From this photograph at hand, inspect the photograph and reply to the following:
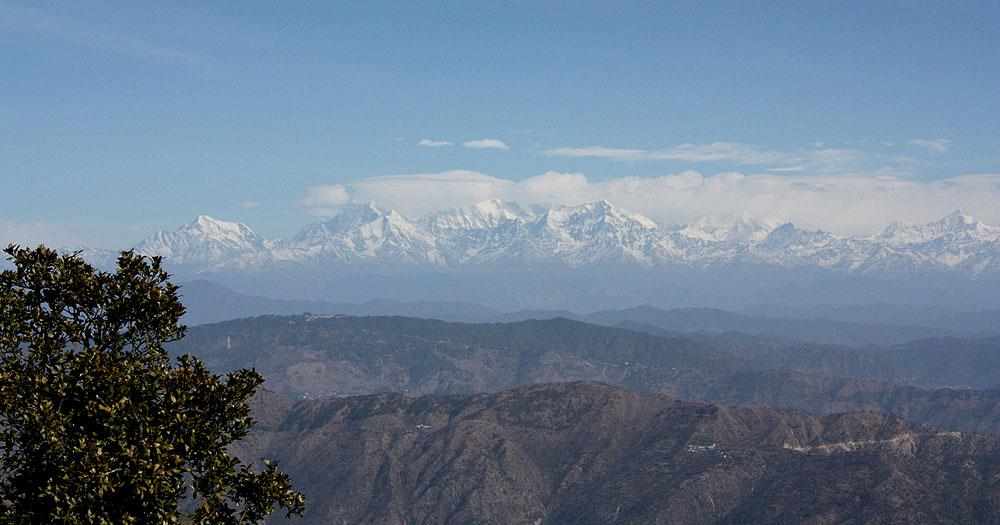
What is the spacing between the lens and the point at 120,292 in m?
35.7

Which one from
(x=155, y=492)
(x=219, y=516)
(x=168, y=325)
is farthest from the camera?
(x=168, y=325)

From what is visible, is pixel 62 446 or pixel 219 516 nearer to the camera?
pixel 62 446

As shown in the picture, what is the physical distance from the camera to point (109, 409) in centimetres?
3145

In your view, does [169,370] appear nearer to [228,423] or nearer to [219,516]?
[228,423]

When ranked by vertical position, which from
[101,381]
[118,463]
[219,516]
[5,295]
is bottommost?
[219,516]

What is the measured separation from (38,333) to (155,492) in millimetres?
8839

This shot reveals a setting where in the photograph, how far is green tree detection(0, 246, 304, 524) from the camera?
31062mm

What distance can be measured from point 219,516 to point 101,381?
21.5 feet

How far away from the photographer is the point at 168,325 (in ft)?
120

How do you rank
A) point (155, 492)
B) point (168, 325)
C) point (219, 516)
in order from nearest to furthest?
point (155, 492) < point (219, 516) < point (168, 325)

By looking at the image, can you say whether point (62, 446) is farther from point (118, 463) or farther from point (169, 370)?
point (169, 370)

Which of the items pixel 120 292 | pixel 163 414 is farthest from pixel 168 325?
pixel 163 414

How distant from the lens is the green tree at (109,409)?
31062 millimetres

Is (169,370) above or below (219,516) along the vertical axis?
above
